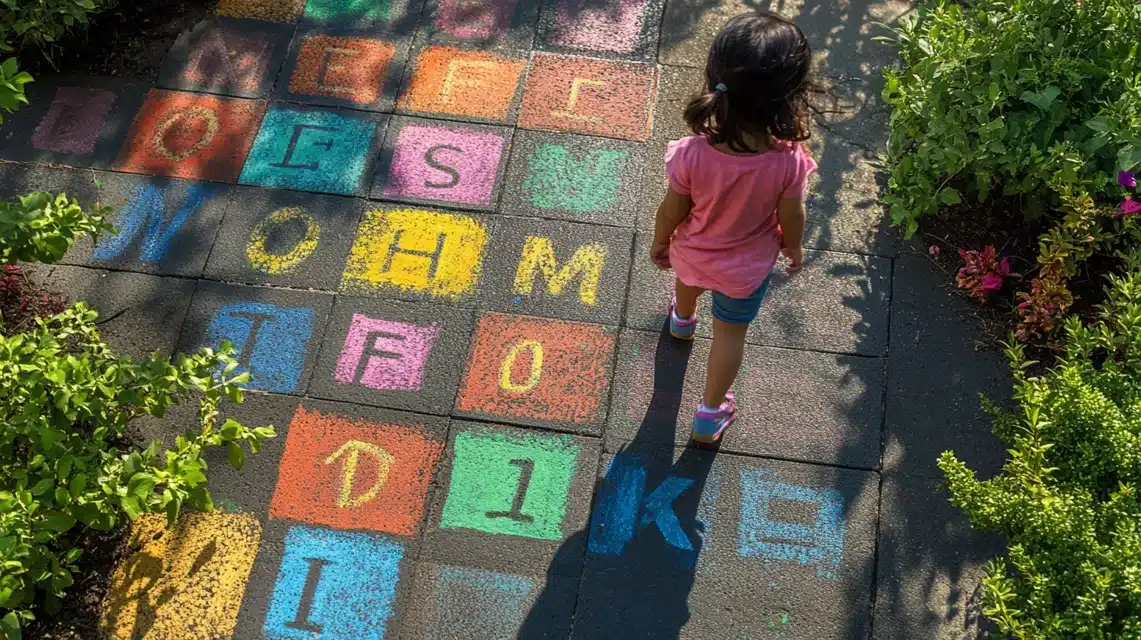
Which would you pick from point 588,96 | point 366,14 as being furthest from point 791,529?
point 366,14

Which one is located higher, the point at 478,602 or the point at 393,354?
the point at 393,354

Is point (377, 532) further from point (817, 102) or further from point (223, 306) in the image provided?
point (817, 102)

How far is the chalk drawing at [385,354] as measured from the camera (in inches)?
148

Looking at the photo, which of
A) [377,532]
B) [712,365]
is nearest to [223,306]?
[377,532]

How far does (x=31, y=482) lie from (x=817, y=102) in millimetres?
3435

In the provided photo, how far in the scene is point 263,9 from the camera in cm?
496

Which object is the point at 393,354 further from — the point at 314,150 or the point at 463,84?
the point at 463,84

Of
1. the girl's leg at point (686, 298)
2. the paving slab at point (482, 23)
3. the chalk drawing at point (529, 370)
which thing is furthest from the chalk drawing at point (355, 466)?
the paving slab at point (482, 23)

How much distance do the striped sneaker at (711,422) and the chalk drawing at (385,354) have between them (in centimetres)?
103

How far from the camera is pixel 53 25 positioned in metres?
4.55

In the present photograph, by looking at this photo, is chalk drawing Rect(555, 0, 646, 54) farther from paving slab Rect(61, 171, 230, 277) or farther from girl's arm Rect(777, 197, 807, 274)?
girl's arm Rect(777, 197, 807, 274)

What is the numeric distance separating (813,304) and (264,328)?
211 cm

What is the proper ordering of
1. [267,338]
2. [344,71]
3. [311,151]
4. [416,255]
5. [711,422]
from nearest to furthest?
[711,422]
[267,338]
[416,255]
[311,151]
[344,71]

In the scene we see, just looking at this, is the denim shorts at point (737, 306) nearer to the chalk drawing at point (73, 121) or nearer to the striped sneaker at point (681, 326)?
the striped sneaker at point (681, 326)
